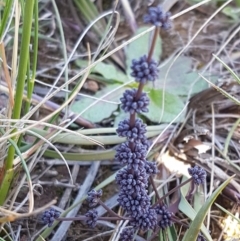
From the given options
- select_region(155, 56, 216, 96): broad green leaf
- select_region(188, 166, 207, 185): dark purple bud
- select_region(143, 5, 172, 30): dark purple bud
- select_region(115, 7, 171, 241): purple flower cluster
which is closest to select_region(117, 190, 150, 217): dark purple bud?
select_region(115, 7, 171, 241): purple flower cluster

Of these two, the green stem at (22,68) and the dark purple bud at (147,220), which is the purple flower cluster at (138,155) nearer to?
the dark purple bud at (147,220)

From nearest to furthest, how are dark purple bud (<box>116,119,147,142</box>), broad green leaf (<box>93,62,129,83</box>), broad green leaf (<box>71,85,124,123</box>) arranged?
dark purple bud (<box>116,119,147,142</box>) < broad green leaf (<box>71,85,124,123</box>) < broad green leaf (<box>93,62,129,83</box>)

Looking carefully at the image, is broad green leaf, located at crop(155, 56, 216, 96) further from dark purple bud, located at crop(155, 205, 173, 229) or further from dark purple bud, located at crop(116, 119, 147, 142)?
dark purple bud, located at crop(116, 119, 147, 142)

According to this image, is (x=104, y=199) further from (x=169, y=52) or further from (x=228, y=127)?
(x=169, y=52)

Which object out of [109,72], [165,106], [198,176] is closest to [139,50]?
[109,72]

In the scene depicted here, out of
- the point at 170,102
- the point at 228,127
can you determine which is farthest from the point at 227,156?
the point at 170,102

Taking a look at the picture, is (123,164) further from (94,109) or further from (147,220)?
(94,109)

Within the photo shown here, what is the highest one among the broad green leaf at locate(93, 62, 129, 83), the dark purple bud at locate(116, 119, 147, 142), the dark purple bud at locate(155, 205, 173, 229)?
the dark purple bud at locate(116, 119, 147, 142)

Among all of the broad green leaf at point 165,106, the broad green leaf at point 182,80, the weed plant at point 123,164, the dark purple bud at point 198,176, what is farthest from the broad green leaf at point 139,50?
the dark purple bud at point 198,176

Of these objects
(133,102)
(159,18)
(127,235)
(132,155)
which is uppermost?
(159,18)
